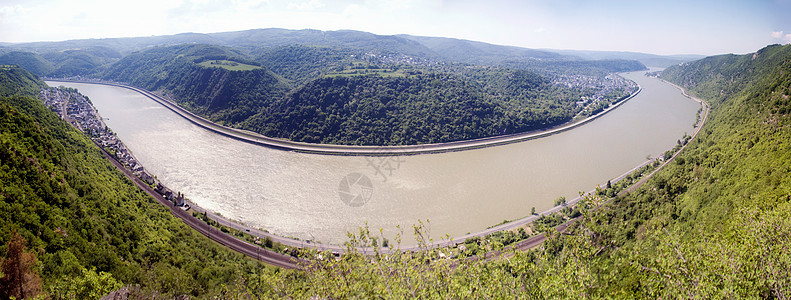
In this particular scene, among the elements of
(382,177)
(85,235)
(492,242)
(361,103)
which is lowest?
(382,177)

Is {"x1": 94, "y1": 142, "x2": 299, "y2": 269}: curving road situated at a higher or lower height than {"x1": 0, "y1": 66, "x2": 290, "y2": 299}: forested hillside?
lower

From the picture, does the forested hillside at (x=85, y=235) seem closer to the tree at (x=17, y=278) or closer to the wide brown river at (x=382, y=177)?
the tree at (x=17, y=278)

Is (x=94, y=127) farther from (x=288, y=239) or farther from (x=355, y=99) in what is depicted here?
(x=288, y=239)

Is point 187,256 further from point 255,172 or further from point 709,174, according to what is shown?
point 709,174

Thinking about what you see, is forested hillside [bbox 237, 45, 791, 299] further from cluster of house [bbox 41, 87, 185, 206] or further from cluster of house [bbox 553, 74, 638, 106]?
cluster of house [bbox 553, 74, 638, 106]

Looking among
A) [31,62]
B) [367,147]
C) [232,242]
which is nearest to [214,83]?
[367,147]

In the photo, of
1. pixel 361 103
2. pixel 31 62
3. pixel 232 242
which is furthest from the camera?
pixel 31 62

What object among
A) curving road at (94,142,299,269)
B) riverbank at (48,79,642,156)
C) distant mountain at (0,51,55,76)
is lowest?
curving road at (94,142,299,269)

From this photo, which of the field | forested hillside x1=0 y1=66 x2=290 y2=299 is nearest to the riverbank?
the field
